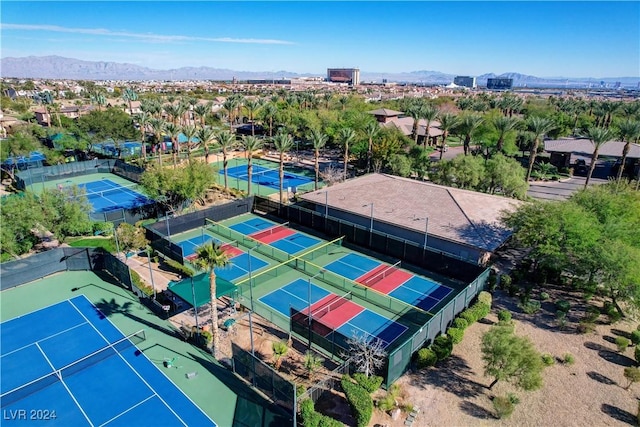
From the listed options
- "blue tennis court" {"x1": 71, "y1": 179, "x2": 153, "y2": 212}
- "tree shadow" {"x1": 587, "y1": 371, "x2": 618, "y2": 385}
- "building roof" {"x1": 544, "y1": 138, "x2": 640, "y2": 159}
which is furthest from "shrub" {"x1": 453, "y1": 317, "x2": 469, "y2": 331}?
"building roof" {"x1": 544, "y1": 138, "x2": 640, "y2": 159}

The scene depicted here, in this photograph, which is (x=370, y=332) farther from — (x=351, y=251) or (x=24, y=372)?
(x=24, y=372)

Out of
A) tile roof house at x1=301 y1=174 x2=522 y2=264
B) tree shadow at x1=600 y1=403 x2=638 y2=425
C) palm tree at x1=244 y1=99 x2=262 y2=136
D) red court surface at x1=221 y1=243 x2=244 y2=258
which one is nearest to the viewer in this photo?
tree shadow at x1=600 y1=403 x2=638 y2=425

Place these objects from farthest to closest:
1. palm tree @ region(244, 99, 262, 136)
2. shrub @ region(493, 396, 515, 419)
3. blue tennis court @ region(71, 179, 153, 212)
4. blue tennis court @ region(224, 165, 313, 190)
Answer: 1. palm tree @ region(244, 99, 262, 136)
2. blue tennis court @ region(224, 165, 313, 190)
3. blue tennis court @ region(71, 179, 153, 212)
4. shrub @ region(493, 396, 515, 419)

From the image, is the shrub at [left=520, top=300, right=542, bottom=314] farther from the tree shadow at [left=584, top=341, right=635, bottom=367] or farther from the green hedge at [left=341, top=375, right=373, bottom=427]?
the green hedge at [left=341, top=375, right=373, bottom=427]

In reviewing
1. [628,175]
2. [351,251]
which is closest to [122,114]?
[351,251]

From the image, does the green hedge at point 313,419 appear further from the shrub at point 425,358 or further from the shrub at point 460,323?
the shrub at point 460,323

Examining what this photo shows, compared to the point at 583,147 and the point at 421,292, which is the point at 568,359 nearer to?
the point at 421,292

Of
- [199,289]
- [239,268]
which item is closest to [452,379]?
[199,289]
